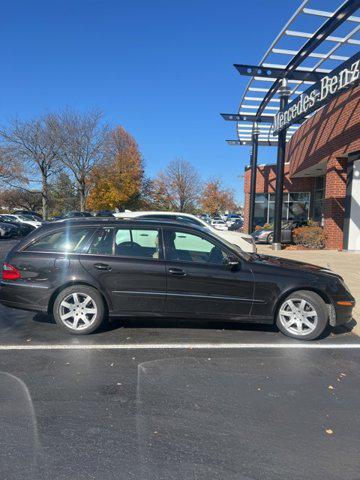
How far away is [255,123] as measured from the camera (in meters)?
23.4

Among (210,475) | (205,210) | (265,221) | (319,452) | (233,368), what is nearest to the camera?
(210,475)

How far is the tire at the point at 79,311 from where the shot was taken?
16.8 feet

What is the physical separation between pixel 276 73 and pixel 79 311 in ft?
45.2

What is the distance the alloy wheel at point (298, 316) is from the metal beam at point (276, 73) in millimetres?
12410

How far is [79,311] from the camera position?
5.14 m

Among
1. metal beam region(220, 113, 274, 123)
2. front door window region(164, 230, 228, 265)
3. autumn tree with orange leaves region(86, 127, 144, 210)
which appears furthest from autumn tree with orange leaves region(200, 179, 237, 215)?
front door window region(164, 230, 228, 265)

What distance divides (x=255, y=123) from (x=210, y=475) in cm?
2306

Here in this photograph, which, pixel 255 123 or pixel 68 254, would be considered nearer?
pixel 68 254

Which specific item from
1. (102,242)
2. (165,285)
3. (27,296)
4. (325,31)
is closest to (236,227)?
(325,31)

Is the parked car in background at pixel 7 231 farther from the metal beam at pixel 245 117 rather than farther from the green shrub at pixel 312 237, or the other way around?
the green shrub at pixel 312 237

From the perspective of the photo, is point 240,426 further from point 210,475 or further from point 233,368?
point 233,368

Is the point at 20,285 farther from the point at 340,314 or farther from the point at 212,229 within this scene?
the point at 212,229

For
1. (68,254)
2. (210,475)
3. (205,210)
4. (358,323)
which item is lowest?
(210,475)

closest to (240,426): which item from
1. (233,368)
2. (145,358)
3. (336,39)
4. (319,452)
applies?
(319,452)
